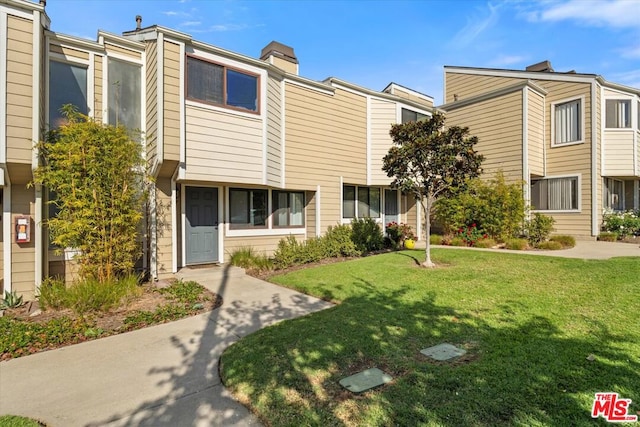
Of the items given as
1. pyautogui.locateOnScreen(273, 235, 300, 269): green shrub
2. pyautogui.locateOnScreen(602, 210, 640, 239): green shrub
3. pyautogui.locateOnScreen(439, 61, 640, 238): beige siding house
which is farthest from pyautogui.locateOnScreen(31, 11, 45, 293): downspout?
pyautogui.locateOnScreen(602, 210, 640, 239): green shrub

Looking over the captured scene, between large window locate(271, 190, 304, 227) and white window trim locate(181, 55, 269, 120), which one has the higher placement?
white window trim locate(181, 55, 269, 120)

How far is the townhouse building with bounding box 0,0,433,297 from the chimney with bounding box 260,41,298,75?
2.2 inches

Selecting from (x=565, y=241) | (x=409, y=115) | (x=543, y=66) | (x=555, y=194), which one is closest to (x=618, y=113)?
(x=555, y=194)

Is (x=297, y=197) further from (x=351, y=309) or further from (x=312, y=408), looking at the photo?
(x=312, y=408)

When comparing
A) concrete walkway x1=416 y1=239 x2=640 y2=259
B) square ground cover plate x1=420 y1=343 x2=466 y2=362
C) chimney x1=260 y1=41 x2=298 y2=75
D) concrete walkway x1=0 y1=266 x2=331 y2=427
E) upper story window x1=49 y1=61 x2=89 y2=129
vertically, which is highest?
chimney x1=260 y1=41 x2=298 y2=75

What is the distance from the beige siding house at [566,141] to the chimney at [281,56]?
8.34 meters

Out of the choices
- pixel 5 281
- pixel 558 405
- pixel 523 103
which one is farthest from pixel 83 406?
pixel 523 103

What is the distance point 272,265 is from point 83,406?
6.14 m

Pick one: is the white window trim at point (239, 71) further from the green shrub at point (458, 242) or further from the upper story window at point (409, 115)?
the green shrub at point (458, 242)

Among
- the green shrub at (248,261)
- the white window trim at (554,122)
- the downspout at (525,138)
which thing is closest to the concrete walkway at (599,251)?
the downspout at (525,138)

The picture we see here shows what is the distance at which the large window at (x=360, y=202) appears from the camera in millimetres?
12141

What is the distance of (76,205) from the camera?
5641 millimetres

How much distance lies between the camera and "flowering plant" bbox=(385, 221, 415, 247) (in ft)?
41.2

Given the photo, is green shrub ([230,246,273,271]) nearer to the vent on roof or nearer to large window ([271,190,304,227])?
large window ([271,190,304,227])
